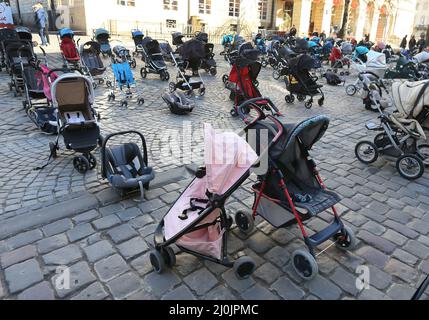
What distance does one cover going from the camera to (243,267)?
2.76 m

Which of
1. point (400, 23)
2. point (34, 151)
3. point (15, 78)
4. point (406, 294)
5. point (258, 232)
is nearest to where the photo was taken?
point (406, 294)

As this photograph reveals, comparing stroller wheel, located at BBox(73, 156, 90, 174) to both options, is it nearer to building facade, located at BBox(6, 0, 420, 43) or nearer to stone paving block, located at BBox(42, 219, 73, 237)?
stone paving block, located at BBox(42, 219, 73, 237)

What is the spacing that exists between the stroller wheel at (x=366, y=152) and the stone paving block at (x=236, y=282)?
11.4 feet

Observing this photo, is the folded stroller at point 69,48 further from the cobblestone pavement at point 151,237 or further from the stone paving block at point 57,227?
the stone paving block at point 57,227

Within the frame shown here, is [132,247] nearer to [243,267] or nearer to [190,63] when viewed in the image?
[243,267]

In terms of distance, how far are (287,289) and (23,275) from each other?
223cm

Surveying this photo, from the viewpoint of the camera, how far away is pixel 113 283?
2.75 meters

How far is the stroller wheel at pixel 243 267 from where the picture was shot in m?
2.74

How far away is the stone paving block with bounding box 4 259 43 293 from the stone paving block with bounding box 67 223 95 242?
1.38 feet

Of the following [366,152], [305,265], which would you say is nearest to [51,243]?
[305,265]

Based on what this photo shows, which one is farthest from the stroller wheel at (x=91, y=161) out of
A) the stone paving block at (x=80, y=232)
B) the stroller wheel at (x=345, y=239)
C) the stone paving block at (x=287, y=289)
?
the stroller wheel at (x=345, y=239)

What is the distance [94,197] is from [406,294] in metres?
3.36

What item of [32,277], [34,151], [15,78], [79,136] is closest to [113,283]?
[32,277]

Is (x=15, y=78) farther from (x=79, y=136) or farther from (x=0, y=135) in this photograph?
Result: (x=79, y=136)
